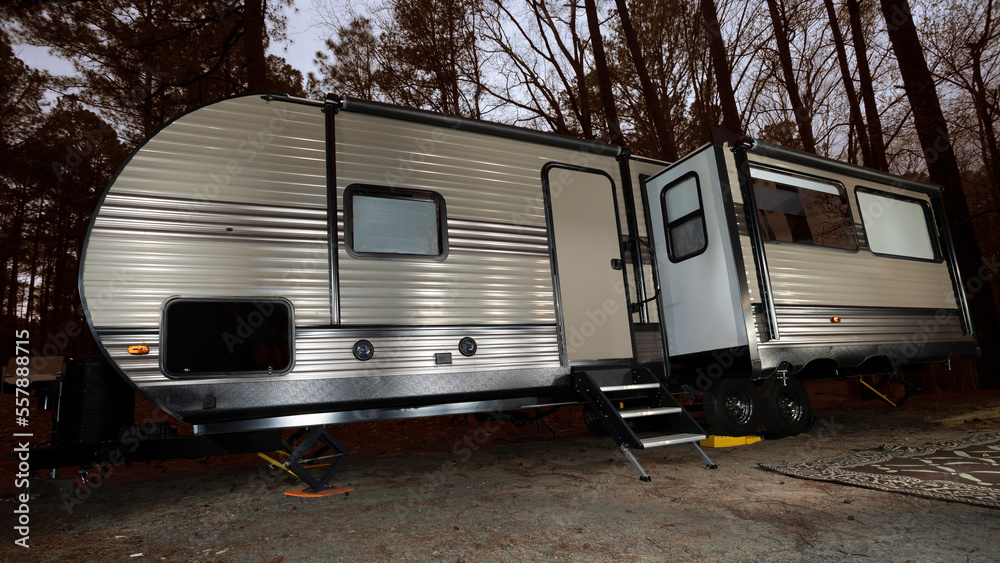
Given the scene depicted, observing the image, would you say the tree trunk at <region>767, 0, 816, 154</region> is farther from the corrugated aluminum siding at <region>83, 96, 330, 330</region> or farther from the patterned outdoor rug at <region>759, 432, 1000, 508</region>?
the corrugated aluminum siding at <region>83, 96, 330, 330</region>

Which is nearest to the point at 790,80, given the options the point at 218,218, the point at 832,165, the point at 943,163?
the point at 943,163

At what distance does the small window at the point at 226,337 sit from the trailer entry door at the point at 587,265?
224cm

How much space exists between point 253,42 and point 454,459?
6493 millimetres

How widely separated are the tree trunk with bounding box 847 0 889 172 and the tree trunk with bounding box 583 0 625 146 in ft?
16.1

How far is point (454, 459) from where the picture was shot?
18.7 ft

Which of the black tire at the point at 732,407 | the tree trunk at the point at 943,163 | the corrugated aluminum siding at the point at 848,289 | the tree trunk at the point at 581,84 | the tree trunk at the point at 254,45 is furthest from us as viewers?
the tree trunk at the point at 581,84

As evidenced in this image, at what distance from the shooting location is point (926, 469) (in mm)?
4039

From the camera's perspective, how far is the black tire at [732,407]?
551cm

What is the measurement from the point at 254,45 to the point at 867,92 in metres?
11.5

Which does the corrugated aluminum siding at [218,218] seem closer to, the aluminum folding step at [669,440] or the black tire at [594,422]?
the black tire at [594,422]

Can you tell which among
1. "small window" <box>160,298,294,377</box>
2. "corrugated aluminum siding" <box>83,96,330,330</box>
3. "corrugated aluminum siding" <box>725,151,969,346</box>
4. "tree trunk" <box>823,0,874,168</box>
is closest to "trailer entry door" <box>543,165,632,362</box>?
"corrugated aluminum siding" <box>725,151,969,346</box>

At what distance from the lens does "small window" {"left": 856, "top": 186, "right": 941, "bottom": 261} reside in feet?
21.8

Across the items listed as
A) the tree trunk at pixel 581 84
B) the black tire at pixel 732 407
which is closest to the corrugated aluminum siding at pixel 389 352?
the black tire at pixel 732 407

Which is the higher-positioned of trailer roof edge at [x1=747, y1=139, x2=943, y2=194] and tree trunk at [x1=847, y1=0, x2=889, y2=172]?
tree trunk at [x1=847, y1=0, x2=889, y2=172]
